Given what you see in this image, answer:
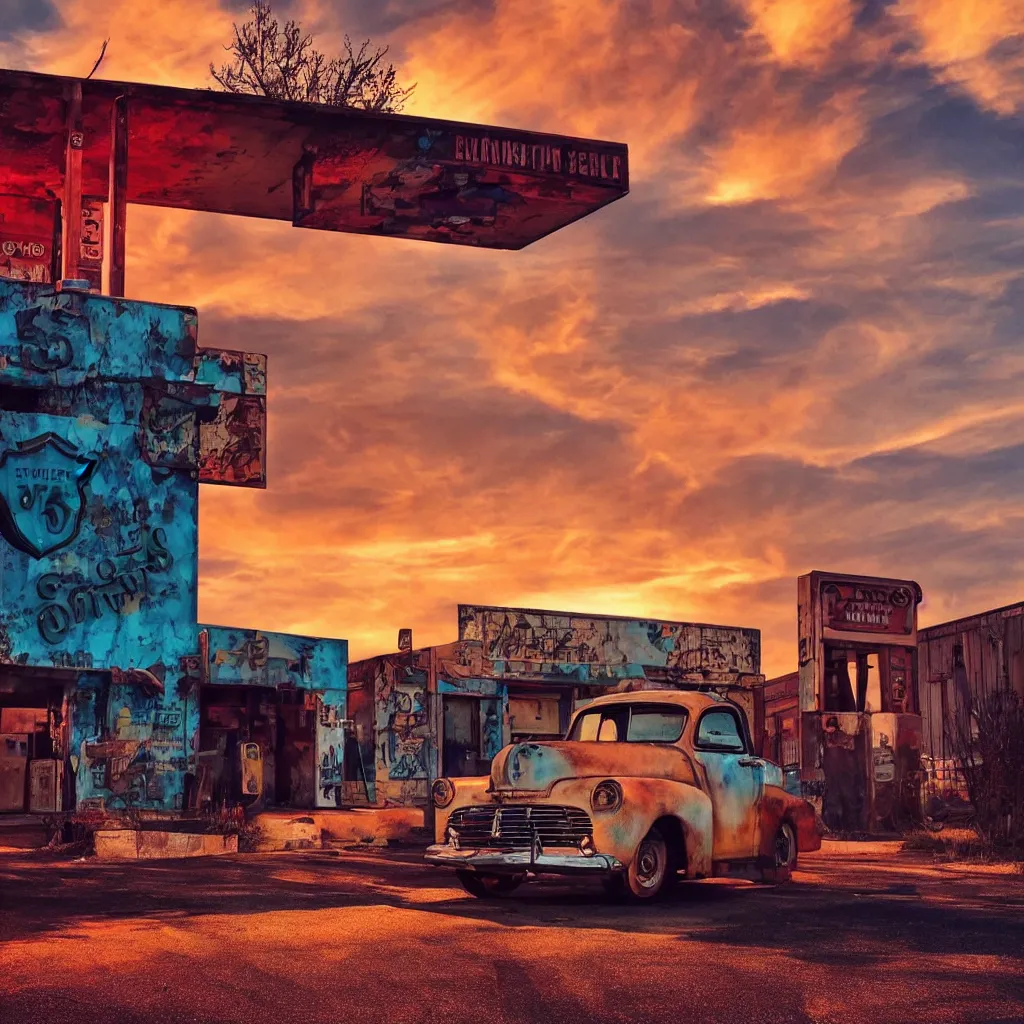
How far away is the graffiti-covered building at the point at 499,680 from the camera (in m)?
37.6

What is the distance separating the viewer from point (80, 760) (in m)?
27.7

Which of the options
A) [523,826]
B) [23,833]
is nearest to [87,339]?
[23,833]

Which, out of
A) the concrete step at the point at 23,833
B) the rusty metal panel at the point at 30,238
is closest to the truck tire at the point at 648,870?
the concrete step at the point at 23,833

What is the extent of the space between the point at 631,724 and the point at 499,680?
949 inches

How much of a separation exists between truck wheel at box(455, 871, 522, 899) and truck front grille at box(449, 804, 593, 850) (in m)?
0.48

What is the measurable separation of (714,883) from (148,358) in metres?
17.3

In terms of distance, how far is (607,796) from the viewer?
13125mm

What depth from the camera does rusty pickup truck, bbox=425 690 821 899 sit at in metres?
13.1

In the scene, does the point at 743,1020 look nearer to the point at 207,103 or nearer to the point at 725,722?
the point at 725,722

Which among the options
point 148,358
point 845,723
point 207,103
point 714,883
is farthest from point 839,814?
point 207,103

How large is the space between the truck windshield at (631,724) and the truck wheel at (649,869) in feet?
4.18

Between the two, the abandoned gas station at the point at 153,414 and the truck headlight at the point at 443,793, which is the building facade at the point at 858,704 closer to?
the abandoned gas station at the point at 153,414

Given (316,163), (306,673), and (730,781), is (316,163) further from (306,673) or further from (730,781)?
(730,781)

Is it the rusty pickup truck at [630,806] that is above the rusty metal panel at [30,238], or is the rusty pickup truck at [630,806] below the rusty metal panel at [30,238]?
below
